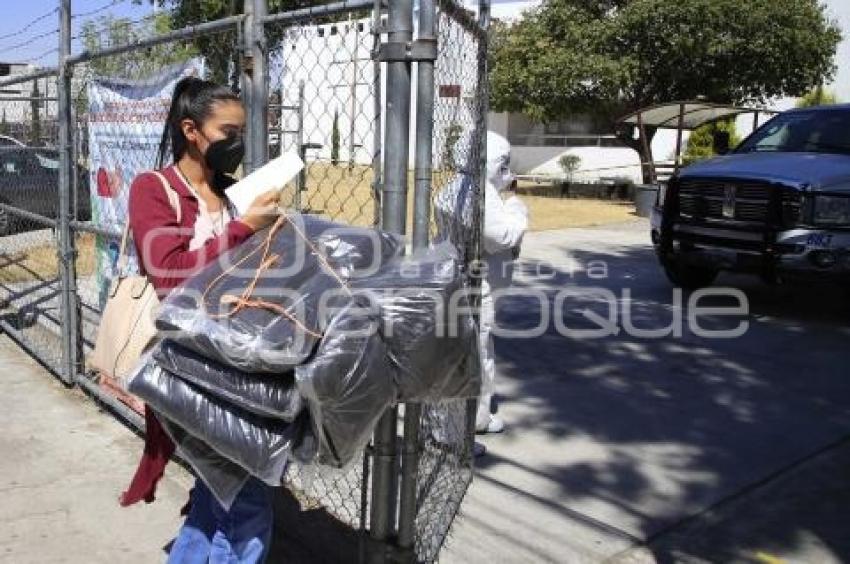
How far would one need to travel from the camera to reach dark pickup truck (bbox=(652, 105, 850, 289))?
7.49 m

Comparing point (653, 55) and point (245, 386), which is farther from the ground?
point (653, 55)

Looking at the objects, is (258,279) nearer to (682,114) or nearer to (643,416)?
(643,416)

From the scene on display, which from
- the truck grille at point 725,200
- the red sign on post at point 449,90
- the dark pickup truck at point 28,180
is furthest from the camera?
the truck grille at point 725,200

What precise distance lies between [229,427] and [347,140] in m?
1.84

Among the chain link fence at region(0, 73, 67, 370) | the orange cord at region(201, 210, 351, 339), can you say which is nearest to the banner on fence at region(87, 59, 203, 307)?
the chain link fence at region(0, 73, 67, 370)

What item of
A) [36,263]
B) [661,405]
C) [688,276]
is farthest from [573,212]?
[661,405]

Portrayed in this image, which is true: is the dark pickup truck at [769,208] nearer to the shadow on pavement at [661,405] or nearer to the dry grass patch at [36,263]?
the shadow on pavement at [661,405]

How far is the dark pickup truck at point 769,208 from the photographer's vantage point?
749 centimetres

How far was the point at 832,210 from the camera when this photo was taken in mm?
7477

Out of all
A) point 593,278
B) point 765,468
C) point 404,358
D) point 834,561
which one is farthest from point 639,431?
point 593,278

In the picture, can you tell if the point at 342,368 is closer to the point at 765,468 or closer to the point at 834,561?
the point at 834,561

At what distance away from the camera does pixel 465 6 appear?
10.1 ft

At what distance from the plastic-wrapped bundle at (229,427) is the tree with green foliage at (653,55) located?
1694 cm

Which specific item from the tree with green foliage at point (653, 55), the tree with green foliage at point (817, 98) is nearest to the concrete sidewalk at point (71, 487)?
the tree with green foliage at point (653, 55)
